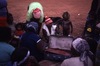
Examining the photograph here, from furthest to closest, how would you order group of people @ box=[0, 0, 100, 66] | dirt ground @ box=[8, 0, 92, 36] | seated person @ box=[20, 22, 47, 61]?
dirt ground @ box=[8, 0, 92, 36] < seated person @ box=[20, 22, 47, 61] < group of people @ box=[0, 0, 100, 66]

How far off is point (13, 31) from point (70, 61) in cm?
252

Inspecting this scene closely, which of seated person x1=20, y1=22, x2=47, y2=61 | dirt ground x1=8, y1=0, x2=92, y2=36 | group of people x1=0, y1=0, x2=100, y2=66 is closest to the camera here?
group of people x1=0, y1=0, x2=100, y2=66

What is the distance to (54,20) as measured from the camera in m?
7.13

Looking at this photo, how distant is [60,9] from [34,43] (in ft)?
14.2

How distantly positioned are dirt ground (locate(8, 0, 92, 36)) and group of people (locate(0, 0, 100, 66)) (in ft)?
5.08

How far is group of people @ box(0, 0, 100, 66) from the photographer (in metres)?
4.43

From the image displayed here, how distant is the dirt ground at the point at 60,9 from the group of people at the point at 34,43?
155cm

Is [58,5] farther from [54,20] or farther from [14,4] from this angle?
[54,20]

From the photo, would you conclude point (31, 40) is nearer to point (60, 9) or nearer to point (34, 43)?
point (34, 43)

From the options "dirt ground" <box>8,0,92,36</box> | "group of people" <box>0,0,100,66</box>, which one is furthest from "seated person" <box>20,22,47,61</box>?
"dirt ground" <box>8,0,92,36</box>

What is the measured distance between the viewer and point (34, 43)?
221 inches

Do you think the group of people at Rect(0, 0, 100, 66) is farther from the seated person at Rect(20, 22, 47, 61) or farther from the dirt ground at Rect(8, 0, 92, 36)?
the dirt ground at Rect(8, 0, 92, 36)

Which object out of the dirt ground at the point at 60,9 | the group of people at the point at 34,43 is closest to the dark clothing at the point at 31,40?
the group of people at the point at 34,43

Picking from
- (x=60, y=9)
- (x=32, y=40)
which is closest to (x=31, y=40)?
(x=32, y=40)
